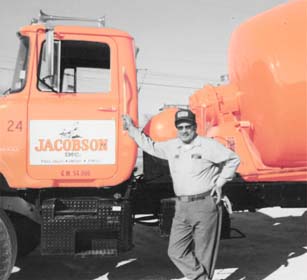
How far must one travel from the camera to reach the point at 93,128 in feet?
13.3

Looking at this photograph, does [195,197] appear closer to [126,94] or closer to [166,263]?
[126,94]

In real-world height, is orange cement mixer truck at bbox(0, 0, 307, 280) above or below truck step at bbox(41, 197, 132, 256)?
above

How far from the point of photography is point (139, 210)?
15.2ft

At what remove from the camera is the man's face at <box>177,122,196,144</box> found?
376 centimetres

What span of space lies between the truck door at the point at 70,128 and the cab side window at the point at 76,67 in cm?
1

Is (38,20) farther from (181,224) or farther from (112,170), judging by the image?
(181,224)

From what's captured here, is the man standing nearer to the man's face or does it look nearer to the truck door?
the man's face

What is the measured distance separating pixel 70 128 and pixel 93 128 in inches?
8.5

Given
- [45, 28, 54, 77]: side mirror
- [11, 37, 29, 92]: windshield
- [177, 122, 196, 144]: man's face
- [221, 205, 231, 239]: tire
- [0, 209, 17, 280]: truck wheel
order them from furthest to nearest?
1. [221, 205, 231, 239]: tire
2. [11, 37, 29, 92]: windshield
3. [0, 209, 17, 280]: truck wheel
4. [177, 122, 196, 144]: man's face
5. [45, 28, 54, 77]: side mirror

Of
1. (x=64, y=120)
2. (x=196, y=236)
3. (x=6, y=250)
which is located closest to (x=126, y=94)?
(x=64, y=120)

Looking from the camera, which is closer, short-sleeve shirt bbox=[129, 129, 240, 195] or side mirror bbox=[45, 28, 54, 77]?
side mirror bbox=[45, 28, 54, 77]

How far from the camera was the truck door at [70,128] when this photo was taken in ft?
13.1

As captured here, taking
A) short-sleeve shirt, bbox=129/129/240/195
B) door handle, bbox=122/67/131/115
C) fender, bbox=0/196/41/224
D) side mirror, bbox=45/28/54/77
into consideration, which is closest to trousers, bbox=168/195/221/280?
short-sleeve shirt, bbox=129/129/240/195

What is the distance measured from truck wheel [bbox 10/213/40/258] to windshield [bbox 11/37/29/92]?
1.44 m
